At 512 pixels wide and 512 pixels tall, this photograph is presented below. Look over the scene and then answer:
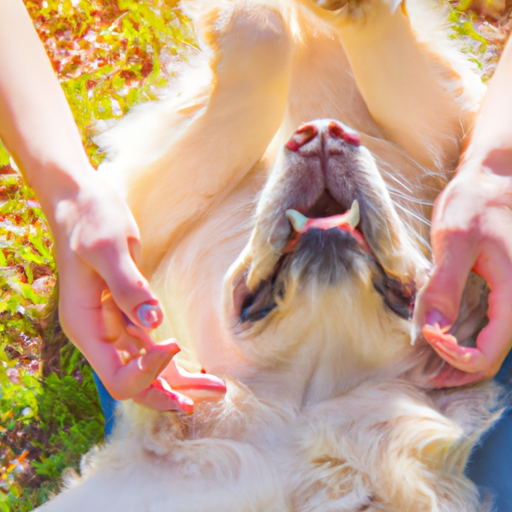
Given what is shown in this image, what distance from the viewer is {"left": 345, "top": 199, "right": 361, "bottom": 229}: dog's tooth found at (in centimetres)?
151

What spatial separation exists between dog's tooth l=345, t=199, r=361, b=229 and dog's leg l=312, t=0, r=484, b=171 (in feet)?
1.34

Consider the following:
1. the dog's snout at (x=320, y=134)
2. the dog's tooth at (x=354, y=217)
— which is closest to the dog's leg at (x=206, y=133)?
the dog's snout at (x=320, y=134)

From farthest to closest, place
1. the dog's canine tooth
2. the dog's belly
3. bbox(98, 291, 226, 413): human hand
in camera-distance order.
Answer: the dog's belly < the dog's canine tooth < bbox(98, 291, 226, 413): human hand

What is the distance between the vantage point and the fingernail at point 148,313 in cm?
143

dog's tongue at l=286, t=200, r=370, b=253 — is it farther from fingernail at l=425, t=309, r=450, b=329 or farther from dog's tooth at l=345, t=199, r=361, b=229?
fingernail at l=425, t=309, r=450, b=329

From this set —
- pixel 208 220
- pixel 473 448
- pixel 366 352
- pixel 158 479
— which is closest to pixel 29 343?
pixel 208 220

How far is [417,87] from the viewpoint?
70.4 inches

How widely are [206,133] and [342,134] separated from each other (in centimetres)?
43

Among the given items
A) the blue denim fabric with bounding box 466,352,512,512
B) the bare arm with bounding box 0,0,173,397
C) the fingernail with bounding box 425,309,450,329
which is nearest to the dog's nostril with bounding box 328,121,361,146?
the fingernail with bounding box 425,309,450,329

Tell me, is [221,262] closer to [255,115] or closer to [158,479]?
[255,115]

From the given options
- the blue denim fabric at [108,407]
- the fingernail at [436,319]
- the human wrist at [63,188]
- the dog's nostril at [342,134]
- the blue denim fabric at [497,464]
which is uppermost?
the human wrist at [63,188]

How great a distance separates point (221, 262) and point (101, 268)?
0.41 metres

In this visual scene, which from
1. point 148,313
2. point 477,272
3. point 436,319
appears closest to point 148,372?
point 148,313

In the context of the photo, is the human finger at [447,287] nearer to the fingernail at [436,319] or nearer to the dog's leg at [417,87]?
the fingernail at [436,319]
